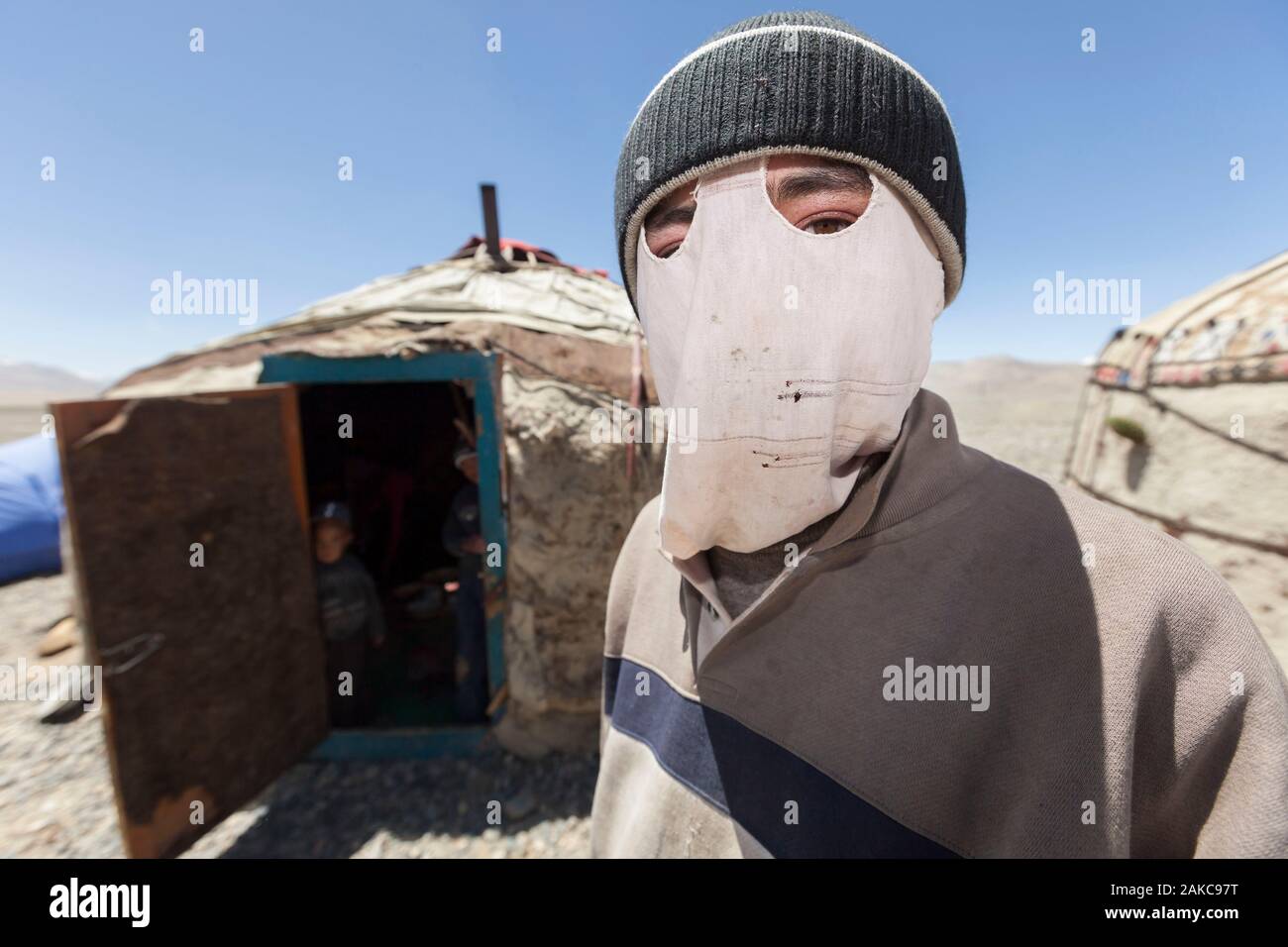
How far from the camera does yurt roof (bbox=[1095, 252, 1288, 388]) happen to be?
343 cm

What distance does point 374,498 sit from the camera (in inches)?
267

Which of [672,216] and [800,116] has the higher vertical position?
[800,116]

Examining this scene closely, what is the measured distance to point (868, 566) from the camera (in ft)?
3.06

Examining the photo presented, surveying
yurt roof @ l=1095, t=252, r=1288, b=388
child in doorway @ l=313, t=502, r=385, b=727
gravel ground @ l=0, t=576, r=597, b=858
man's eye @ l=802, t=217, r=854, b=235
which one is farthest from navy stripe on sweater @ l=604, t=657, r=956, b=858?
yurt roof @ l=1095, t=252, r=1288, b=388

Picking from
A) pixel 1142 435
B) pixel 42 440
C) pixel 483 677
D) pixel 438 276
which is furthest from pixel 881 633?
pixel 42 440

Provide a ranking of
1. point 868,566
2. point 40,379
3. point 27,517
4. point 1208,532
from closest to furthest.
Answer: point 868,566
point 1208,532
point 27,517
point 40,379

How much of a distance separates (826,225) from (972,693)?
82 cm

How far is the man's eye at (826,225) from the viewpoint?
37.6 inches

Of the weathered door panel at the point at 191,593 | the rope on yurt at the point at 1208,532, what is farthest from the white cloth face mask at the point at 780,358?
the rope on yurt at the point at 1208,532

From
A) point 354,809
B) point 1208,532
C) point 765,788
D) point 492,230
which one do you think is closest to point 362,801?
point 354,809

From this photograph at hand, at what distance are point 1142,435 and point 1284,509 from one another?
1054 mm

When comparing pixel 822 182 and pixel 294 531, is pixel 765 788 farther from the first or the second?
pixel 294 531

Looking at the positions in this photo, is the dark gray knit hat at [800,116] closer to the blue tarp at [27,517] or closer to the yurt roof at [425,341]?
A: the yurt roof at [425,341]

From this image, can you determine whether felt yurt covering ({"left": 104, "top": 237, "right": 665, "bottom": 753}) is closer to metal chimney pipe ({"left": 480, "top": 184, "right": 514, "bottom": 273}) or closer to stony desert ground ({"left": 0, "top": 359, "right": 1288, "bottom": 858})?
stony desert ground ({"left": 0, "top": 359, "right": 1288, "bottom": 858})
